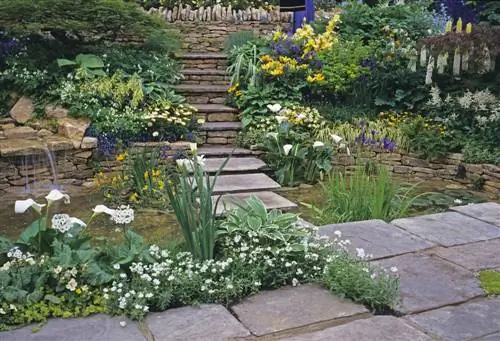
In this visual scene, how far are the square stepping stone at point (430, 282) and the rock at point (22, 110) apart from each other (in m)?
4.67

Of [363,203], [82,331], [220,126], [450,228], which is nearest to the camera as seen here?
[82,331]

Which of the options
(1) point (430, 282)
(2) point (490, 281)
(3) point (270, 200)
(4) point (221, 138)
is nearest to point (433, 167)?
(3) point (270, 200)

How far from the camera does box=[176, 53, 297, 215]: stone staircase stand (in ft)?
18.0

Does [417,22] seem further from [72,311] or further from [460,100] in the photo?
[72,311]

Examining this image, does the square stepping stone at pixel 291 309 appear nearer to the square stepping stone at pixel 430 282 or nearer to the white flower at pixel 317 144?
the square stepping stone at pixel 430 282

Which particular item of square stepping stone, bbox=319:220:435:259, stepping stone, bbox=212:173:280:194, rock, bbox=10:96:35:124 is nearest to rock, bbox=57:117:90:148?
rock, bbox=10:96:35:124

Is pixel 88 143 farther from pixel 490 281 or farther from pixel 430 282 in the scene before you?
pixel 490 281

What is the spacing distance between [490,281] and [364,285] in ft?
2.37

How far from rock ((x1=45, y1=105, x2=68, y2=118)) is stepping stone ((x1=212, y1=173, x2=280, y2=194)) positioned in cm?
188

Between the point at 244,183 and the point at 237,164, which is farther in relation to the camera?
the point at 237,164

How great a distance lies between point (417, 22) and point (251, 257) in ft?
23.6

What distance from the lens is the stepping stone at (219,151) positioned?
6551mm

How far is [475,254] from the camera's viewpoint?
3268 mm

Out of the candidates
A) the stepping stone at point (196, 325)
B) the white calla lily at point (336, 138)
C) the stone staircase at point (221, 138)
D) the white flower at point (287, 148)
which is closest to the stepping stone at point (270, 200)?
the stone staircase at point (221, 138)
